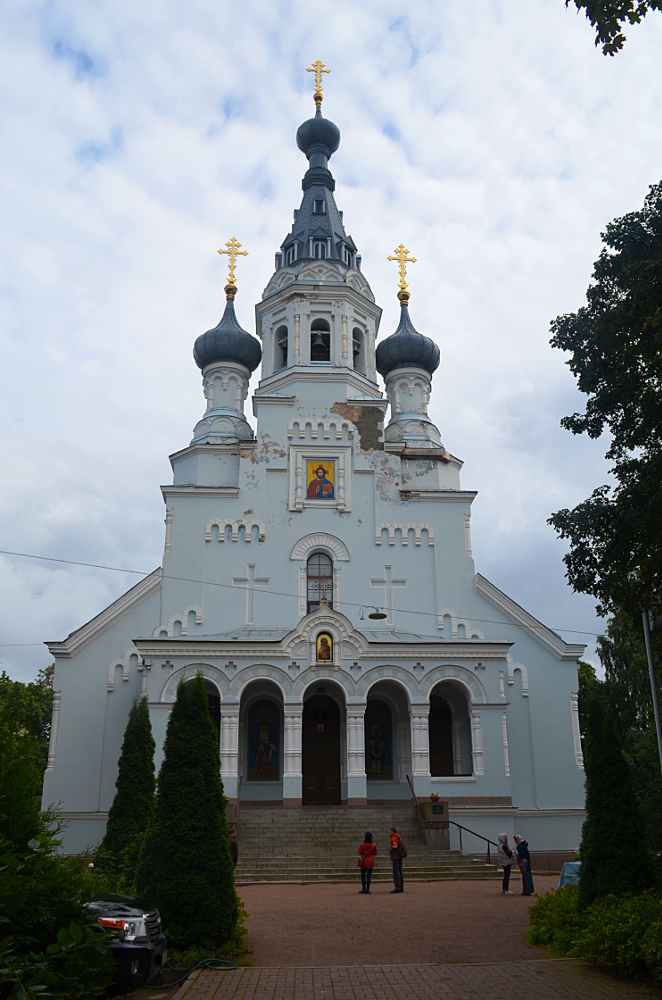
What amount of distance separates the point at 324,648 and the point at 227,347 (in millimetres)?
12824

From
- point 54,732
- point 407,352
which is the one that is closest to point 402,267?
point 407,352

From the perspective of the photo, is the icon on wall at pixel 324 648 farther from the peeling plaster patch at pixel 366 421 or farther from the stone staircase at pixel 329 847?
the peeling plaster patch at pixel 366 421

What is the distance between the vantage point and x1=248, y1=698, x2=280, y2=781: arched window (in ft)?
78.6

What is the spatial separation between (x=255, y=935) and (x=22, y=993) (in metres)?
7.06

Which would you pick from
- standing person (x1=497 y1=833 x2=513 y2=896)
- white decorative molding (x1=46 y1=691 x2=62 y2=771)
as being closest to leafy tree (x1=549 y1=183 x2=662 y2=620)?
standing person (x1=497 y1=833 x2=513 y2=896)

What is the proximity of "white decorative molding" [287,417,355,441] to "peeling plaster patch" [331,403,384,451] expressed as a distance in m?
0.28

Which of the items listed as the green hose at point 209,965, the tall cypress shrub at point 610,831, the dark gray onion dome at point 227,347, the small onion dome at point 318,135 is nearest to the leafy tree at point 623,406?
the tall cypress shrub at point 610,831

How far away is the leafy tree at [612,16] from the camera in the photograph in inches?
290

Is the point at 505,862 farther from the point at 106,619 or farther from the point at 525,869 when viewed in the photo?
the point at 106,619

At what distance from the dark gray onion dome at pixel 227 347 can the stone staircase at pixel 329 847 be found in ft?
52.0

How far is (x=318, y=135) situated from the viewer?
36344 mm

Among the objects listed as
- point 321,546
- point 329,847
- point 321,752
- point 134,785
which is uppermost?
point 321,546

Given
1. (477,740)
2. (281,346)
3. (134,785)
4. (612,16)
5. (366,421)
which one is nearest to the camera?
(612,16)

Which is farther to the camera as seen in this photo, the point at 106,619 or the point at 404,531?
the point at 404,531
